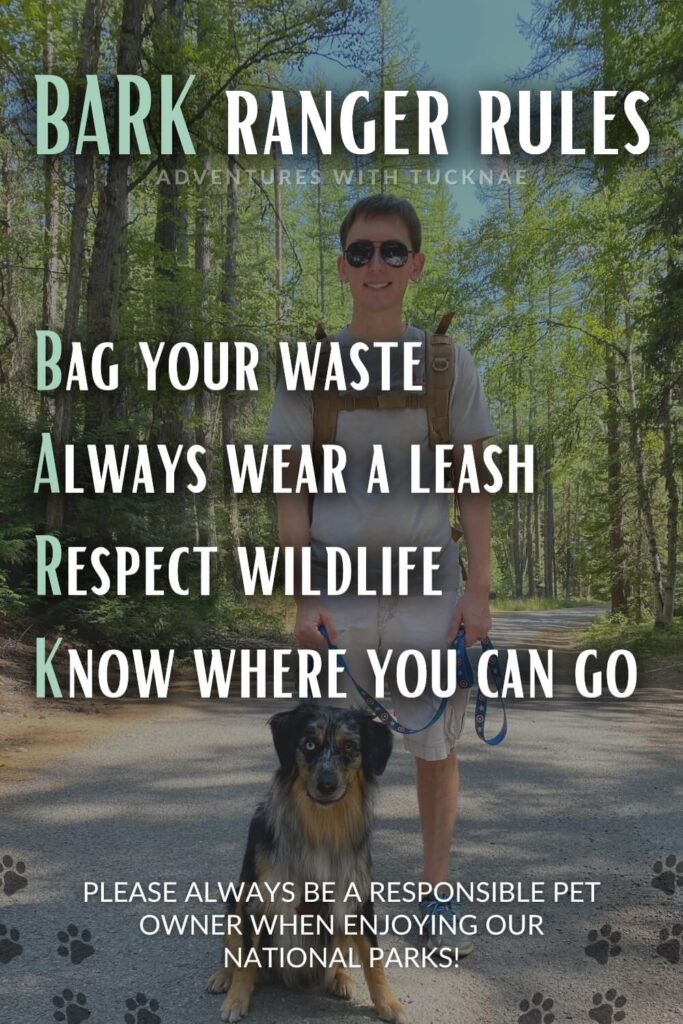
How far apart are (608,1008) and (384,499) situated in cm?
186

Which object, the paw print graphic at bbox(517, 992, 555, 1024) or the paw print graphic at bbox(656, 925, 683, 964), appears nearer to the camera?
→ the paw print graphic at bbox(517, 992, 555, 1024)

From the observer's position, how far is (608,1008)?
2926 mm

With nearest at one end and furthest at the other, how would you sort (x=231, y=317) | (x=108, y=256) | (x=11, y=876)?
(x=11, y=876)
(x=108, y=256)
(x=231, y=317)

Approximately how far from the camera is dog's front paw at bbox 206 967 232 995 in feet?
9.81

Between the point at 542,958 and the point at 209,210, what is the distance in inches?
614

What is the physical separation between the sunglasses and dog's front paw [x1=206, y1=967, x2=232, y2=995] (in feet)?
8.03

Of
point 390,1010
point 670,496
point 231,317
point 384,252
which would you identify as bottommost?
point 390,1010

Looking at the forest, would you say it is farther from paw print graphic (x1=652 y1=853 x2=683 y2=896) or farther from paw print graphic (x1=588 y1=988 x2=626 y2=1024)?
paw print graphic (x1=588 y1=988 x2=626 y2=1024)

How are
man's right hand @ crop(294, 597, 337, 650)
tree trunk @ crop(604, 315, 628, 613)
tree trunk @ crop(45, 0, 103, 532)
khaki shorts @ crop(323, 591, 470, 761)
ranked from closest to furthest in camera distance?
man's right hand @ crop(294, 597, 337, 650) < khaki shorts @ crop(323, 591, 470, 761) < tree trunk @ crop(45, 0, 103, 532) < tree trunk @ crop(604, 315, 628, 613)

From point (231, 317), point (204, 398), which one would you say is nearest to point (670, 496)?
point (231, 317)

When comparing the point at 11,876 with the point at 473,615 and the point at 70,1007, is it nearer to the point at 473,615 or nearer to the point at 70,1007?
the point at 70,1007

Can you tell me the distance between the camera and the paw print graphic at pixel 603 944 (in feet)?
10.9

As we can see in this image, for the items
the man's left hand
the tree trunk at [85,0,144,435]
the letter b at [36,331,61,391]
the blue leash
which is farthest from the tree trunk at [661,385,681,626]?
the man's left hand

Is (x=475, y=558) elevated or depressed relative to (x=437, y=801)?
elevated
